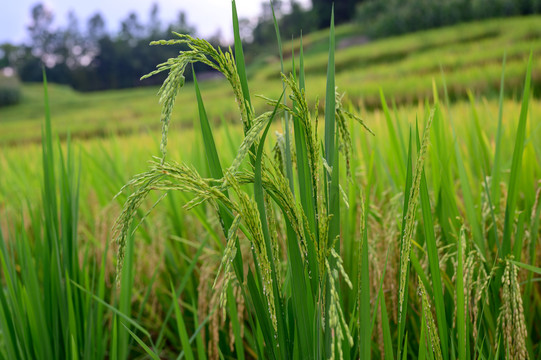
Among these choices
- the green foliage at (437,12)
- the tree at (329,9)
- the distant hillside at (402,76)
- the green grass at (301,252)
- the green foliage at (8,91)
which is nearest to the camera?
the green grass at (301,252)

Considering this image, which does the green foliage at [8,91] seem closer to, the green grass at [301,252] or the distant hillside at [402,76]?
the distant hillside at [402,76]

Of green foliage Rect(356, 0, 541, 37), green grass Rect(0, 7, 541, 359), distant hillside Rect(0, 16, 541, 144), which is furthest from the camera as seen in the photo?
green foliage Rect(356, 0, 541, 37)

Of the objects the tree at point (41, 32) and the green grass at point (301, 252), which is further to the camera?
the tree at point (41, 32)

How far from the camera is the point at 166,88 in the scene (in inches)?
14.9

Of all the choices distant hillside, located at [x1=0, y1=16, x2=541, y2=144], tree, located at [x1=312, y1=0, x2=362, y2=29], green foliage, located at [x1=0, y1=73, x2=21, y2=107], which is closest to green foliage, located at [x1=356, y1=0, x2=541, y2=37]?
distant hillside, located at [x1=0, y1=16, x2=541, y2=144]

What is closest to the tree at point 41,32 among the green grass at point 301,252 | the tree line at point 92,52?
the tree line at point 92,52

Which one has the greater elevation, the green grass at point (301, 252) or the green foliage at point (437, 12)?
the green foliage at point (437, 12)

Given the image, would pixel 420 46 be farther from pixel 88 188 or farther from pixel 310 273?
pixel 310 273

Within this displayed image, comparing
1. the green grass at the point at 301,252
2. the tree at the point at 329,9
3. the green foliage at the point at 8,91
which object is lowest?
the green grass at the point at 301,252

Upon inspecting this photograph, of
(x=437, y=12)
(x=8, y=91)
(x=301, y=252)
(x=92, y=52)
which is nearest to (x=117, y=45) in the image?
(x=92, y=52)

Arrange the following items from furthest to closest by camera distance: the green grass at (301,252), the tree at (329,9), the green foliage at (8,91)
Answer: the tree at (329,9)
the green foliage at (8,91)
the green grass at (301,252)

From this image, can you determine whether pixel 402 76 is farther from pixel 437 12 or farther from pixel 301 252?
pixel 437 12

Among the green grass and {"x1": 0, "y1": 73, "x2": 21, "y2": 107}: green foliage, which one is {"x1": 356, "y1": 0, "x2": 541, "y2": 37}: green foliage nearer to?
the green grass

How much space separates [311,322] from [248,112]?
0.84ft
